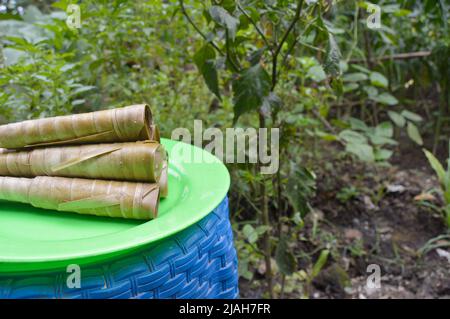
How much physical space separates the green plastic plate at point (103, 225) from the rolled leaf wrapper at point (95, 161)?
6 centimetres

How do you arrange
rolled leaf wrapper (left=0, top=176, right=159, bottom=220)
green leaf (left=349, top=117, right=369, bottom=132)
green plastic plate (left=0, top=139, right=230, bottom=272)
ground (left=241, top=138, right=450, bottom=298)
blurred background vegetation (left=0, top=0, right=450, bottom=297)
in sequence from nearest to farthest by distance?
1. green plastic plate (left=0, top=139, right=230, bottom=272)
2. rolled leaf wrapper (left=0, top=176, right=159, bottom=220)
3. blurred background vegetation (left=0, top=0, right=450, bottom=297)
4. ground (left=241, top=138, right=450, bottom=298)
5. green leaf (left=349, top=117, right=369, bottom=132)

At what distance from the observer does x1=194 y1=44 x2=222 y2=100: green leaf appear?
2.70 ft

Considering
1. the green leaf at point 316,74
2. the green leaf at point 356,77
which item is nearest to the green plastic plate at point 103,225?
the green leaf at point 316,74

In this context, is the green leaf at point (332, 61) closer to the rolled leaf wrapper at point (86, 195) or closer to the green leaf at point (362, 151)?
the rolled leaf wrapper at point (86, 195)

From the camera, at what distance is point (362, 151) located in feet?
4.43

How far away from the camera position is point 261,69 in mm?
731

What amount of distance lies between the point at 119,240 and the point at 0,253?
0.41 feet

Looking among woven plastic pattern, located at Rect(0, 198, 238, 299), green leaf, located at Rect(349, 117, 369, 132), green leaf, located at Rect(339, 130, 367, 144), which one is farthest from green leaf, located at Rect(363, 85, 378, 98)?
woven plastic pattern, located at Rect(0, 198, 238, 299)

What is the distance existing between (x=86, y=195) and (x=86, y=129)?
0.33 ft

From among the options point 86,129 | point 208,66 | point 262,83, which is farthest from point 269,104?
point 86,129

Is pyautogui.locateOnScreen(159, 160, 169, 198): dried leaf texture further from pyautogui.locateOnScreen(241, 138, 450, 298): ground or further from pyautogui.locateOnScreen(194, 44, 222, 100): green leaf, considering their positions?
pyautogui.locateOnScreen(241, 138, 450, 298): ground

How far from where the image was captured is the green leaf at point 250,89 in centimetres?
72

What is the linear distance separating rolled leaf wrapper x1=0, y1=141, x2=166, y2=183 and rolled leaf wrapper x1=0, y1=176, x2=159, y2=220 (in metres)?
0.01
